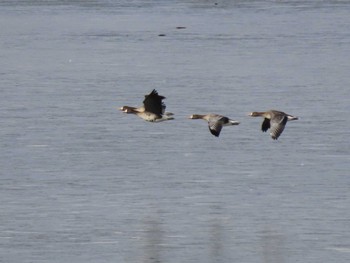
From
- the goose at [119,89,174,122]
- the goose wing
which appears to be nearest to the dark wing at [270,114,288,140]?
the goose wing

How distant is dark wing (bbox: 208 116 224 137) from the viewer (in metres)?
15.5

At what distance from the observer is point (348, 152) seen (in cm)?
1633

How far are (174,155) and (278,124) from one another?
4.62ft

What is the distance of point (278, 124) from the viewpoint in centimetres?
1580

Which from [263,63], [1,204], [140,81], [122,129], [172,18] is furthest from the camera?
[172,18]

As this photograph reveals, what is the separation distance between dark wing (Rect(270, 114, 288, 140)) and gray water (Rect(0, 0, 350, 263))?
42cm

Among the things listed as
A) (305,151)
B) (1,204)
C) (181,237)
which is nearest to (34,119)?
(305,151)

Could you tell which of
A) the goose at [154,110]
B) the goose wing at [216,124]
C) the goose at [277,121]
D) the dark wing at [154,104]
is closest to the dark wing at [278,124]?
the goose at [277,121]

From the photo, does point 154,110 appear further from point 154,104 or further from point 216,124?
point 216,124

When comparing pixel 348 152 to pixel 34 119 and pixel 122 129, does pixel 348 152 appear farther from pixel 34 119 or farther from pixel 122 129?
pixel 34 119

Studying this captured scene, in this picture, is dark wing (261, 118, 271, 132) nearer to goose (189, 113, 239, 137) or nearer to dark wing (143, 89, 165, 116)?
goose (189, 113, 239, 137)

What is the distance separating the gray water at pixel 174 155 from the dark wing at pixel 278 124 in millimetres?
423

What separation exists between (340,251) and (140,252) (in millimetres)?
1747

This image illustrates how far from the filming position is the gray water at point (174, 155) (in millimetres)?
12102
